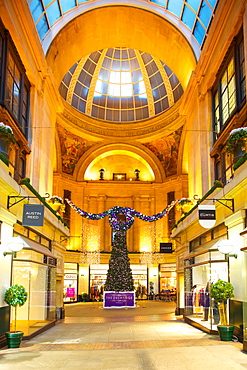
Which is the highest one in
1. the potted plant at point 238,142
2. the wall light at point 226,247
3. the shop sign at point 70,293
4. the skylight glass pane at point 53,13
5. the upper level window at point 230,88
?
the skylight glass pane at point 53,13

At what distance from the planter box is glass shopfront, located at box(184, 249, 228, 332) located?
750 centimetres

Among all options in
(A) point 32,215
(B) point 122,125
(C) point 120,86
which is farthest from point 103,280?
(A) point 32,215

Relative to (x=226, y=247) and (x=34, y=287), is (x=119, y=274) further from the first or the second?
(x=226, y=247)

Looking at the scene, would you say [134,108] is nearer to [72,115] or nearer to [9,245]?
[72,115]

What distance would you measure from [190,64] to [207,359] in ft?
62.2

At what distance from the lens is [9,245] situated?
10.9 metres

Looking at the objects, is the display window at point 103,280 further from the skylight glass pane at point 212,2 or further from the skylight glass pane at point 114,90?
the skylight glass pane at point 212,2

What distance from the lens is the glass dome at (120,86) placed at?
35.9m

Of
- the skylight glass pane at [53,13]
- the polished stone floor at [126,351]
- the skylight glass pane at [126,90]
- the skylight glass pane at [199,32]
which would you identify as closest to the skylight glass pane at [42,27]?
the skylight glass pane at [53,13]

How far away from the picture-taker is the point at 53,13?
22.3 m

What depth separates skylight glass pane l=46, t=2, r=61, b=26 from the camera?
2184cm

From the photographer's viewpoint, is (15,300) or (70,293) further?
(70,293)

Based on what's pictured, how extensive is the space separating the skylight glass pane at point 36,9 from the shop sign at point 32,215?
12286 mm

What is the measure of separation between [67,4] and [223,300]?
19165 millimetres
